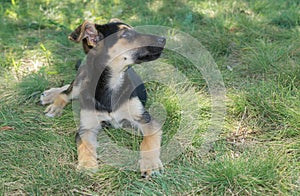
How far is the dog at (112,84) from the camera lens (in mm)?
3464

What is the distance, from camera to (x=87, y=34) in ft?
11.5

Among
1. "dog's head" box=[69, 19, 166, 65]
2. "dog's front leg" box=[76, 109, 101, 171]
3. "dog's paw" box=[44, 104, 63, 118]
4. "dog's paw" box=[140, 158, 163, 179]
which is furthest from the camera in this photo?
"dog's paw" box=[44, 104, 63, 118]

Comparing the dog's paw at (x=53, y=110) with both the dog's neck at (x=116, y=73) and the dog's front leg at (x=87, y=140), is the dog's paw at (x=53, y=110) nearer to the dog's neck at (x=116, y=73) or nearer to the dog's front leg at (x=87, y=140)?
the dog's front leg at (x=87, y=140)

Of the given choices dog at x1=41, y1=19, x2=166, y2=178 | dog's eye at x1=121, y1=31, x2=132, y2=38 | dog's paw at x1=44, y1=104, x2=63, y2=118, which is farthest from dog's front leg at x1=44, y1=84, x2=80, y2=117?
dog's eye at x1=121, y1=31, x2=132, y2=38

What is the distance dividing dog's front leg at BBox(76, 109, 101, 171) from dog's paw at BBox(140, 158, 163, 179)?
0.38 m

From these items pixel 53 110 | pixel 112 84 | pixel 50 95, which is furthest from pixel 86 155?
pixel 50 95

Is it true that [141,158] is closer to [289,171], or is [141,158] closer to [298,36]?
[289,171]

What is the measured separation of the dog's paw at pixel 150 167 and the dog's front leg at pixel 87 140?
0.38m

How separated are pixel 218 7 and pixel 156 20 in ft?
3.48

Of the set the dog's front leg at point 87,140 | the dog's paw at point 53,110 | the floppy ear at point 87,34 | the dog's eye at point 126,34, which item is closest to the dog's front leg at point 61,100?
the dog's paw at point 53,110

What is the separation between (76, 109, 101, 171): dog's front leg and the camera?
3.31 metres

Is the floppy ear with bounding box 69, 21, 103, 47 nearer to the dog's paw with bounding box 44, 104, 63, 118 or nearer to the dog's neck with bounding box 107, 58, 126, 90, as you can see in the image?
the dog's neck with bounding box 107, 58, 126, 90

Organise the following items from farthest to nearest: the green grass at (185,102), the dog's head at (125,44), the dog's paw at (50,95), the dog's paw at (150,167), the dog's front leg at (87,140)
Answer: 1. the dog's paw at (50,95)
2. the dog's head at (125,44)
3. the dog's front leg at (87,140)
4. the dog's paw at (150,167)
5. the green grass at (185,102)

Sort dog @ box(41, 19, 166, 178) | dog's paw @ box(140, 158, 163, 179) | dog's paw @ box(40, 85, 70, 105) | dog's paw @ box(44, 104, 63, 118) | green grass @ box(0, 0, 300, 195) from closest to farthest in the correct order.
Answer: green grass @ box(0, 0, 300, 195), dog's paw @ box(140, 158, 163, 179), dog @ box(41, 19, 166, 178), dog's paw @ box(44, 104, 63, 118), dog's paw @ box(40, 85, 70, 105)
